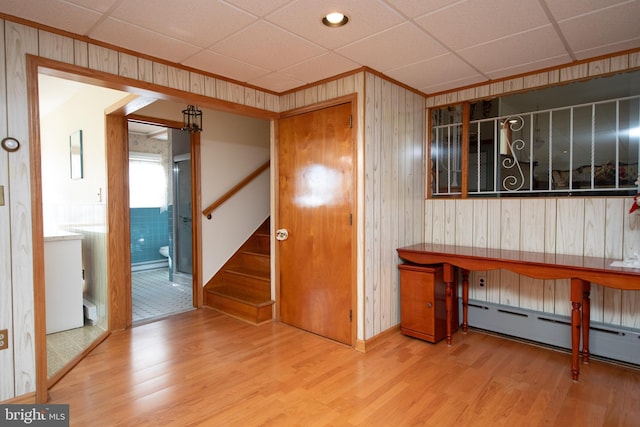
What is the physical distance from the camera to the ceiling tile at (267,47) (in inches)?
89.6

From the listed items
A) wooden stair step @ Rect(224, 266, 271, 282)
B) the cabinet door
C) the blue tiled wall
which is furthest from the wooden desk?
the blue tiled wall

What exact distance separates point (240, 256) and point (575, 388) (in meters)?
3.59

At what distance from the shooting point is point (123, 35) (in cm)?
227

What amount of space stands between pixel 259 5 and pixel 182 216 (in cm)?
445

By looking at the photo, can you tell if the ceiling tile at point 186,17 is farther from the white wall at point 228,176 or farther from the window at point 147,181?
the window at point 147,181

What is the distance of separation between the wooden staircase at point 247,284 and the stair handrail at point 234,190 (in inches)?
→ 25.0

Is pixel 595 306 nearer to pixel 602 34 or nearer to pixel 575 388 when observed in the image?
pixel 575 388

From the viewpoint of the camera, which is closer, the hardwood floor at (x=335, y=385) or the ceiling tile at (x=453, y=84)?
the hardwood floor at (x=335, y=385)

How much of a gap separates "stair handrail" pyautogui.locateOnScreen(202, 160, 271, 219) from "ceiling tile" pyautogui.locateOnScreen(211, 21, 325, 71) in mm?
1976

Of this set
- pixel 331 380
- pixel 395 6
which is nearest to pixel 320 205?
pixel 331 380

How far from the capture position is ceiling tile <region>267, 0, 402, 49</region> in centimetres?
195

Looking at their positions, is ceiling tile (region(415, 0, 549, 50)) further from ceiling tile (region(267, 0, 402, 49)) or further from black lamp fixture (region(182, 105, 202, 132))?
black lamp fixture (region(182, 105, 202, 132))

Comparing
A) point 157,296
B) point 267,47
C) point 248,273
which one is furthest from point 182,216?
point 267,47

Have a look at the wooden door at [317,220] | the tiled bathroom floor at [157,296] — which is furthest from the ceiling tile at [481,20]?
the tiled bathroom floor at [157,296]
